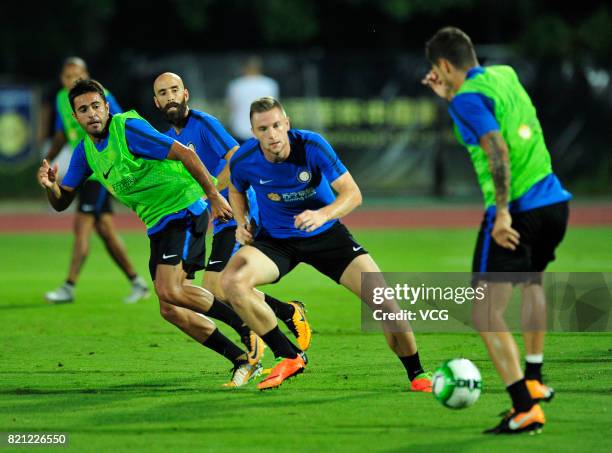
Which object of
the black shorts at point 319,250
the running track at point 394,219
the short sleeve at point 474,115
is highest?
the short sleeve at point 474,115

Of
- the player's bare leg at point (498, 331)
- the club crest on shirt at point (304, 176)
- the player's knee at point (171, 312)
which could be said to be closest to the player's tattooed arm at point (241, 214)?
the club crest on shirt at point (304, 176)

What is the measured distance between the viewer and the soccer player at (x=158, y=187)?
8.30 m

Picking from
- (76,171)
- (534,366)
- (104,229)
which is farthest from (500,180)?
(104,229)

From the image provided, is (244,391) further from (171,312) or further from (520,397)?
(520,397)

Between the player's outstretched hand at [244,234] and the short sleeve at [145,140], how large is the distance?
73 centimetres

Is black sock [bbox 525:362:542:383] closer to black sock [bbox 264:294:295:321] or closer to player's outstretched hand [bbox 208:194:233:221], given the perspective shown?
player's outstretched hand [bbox 208:194:233:221]

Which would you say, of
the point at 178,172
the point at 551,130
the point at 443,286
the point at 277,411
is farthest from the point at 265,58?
the point at 277,411

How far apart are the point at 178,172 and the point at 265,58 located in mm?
15688

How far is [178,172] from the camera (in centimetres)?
873

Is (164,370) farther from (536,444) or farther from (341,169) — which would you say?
(536,444)

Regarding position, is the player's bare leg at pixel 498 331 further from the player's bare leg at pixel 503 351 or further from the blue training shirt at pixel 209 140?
the blue training shirt at pixel 209 140

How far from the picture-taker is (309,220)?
734cm

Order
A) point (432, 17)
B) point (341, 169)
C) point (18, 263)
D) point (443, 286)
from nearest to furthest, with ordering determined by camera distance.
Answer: point (341, 169) → point (443, 286) → point (18, 263) → point (432, 17)

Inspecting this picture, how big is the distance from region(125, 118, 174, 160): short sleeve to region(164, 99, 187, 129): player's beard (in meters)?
0.80
